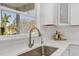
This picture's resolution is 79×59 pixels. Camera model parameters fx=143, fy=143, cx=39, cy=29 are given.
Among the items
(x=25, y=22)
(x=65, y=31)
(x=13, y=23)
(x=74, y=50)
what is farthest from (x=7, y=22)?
(x=65, y=31)

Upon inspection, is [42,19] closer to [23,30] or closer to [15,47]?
[23,30]

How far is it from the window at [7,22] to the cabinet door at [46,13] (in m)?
1.47

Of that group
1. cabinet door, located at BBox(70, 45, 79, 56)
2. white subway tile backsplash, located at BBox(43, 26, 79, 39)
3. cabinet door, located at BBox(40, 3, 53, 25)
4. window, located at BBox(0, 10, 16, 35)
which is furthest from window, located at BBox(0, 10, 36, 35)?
cabinet door, located at BBox(70, 45, 79, 56)

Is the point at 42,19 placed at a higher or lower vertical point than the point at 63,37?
higher

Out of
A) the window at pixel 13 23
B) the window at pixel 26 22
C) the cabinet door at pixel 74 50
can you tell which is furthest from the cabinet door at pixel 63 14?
the window at pixel 13 23

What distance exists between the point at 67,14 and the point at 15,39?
198 centimetres

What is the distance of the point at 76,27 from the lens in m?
3.67

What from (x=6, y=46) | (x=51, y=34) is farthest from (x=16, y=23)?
(x=51, y=34)

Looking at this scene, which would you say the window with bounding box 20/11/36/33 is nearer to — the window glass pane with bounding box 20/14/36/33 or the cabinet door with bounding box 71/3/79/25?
the window glass pane with bounding box 20/14/36/33

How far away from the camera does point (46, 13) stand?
3660mm

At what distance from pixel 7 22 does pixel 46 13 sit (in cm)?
178

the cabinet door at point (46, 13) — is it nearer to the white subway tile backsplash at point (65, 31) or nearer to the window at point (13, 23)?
the white subway tile backsplash at point (65, 31)

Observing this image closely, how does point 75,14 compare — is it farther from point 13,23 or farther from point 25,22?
point 13,23

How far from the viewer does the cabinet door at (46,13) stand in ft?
11.8
